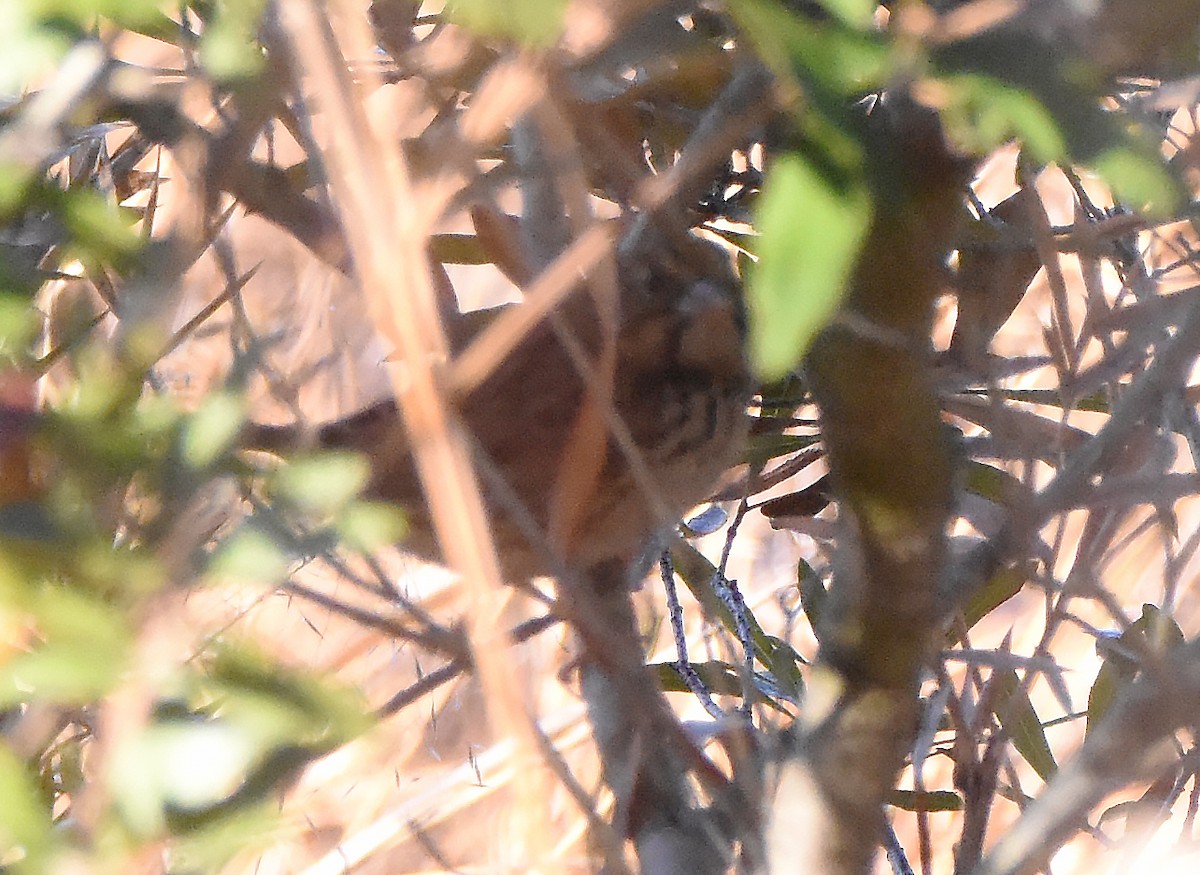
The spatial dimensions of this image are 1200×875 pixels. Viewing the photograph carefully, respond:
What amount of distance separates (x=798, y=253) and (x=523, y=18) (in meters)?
0.09

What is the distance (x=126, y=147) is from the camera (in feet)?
2.93

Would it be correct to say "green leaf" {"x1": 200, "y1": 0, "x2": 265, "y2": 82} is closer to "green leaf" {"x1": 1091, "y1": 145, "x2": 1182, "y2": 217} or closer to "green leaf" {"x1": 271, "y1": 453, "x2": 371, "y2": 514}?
"green leaf" {"x1": 271, "y1": 453, "x2": 371, "y2": 514}

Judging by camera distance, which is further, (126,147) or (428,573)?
(428,573)

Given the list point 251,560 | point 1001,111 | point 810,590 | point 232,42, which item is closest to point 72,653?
point 251,560

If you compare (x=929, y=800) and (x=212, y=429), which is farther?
(x=929, y=800)

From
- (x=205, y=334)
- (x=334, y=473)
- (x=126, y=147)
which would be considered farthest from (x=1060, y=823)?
(x=126, y=147)

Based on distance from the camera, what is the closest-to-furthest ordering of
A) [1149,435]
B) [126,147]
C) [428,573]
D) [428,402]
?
[428,402]
[1149,435]
[126,147]
[428,573]

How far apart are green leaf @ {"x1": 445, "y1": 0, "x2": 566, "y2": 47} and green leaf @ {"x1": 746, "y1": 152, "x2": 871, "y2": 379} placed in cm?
7

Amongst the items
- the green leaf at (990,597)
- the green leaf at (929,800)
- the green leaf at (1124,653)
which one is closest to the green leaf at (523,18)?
the green leaf at (1124,653)

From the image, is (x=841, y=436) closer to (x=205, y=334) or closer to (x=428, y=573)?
(x=205, y=334)

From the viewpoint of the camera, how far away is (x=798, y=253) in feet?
1.06

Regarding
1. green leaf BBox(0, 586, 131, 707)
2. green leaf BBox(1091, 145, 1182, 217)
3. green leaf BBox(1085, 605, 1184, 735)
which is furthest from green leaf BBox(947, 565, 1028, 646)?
green leaf BBox(0, 586, 131, 707)

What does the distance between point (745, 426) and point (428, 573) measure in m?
0.79

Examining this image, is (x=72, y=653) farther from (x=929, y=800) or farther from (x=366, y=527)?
(x=929, y=800)
